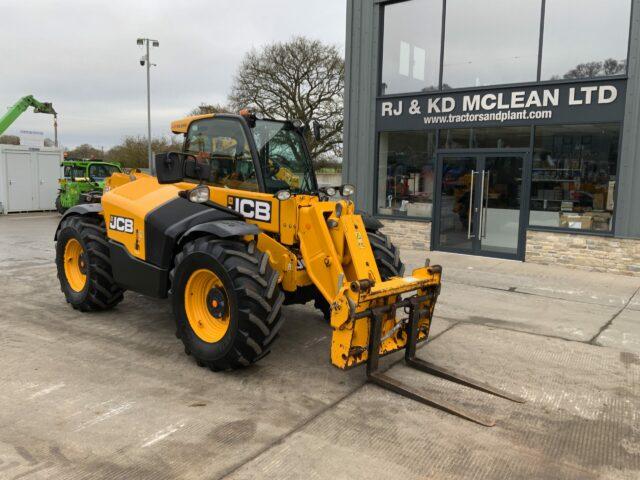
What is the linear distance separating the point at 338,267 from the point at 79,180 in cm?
1732

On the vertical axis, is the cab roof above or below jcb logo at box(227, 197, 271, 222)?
above

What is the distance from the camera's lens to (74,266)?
6746 millimetres

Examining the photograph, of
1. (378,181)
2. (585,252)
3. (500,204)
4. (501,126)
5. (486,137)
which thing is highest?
(501,126)

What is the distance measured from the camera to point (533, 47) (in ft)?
35.1

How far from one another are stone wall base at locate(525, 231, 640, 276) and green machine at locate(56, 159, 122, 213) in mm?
14001

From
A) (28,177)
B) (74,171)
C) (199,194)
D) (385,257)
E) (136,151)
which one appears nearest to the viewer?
(199,194)

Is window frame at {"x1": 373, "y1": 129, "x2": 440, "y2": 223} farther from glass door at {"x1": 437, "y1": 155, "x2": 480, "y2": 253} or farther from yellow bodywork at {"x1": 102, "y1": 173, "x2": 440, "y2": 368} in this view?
yellow bodywork at {"x1": 102, "y1": 173, "x2": 440, "y2": 368}

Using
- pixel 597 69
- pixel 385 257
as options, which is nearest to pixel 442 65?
pixel 597 69

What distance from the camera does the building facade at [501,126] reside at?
9.88m

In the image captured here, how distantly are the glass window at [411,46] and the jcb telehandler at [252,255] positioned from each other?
276 inches

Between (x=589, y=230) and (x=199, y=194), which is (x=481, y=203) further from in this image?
A: (x=199, y=194)

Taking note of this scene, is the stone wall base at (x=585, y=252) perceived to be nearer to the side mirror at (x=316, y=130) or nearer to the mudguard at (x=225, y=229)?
the side mirror at (x=316, y=130)

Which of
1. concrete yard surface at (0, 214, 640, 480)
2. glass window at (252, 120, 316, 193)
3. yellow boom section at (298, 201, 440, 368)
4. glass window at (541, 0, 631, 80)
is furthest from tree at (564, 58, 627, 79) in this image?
yellow boom section at (298, 201, 440, 368)

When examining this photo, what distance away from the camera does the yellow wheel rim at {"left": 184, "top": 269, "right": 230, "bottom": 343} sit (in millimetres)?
4664
